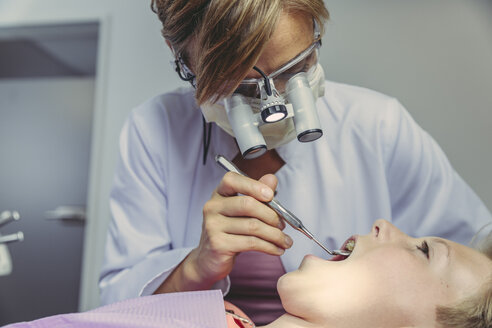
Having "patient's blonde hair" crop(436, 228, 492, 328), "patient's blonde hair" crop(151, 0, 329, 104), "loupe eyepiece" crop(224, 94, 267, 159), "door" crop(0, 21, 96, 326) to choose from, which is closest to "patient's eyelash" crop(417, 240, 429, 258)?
"patient's blonde hair" crop(436, 228, 492, 328)

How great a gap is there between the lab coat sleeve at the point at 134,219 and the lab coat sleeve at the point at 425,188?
65 centimetres

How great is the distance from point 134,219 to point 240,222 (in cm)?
44

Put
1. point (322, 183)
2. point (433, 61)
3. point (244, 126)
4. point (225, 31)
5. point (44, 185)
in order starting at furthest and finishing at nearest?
1. point (44, 185)
2. point (433, 61)
3. point (322, 183)
4. point (244, 126)
5. point (225, 31)

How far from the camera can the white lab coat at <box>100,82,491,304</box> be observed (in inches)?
46.0

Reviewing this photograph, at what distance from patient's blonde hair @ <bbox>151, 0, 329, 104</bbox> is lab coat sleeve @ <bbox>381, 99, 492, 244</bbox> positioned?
502mm

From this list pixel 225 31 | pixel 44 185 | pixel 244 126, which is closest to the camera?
pixel 225 31

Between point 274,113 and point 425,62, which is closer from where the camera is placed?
point 274,113

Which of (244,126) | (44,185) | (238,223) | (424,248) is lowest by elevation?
(44,185)

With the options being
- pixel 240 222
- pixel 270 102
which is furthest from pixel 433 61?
pixel 240 222

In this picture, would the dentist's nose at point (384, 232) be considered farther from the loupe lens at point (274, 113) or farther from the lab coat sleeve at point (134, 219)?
the lab coat sleeve at point (134, 219)

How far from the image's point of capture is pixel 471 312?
2.81 ft

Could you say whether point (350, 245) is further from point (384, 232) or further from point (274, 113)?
point (274, 113)

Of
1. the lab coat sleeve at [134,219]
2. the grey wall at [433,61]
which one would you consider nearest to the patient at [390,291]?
the lab coat sleeve at [134,219]

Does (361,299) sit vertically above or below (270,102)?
below
